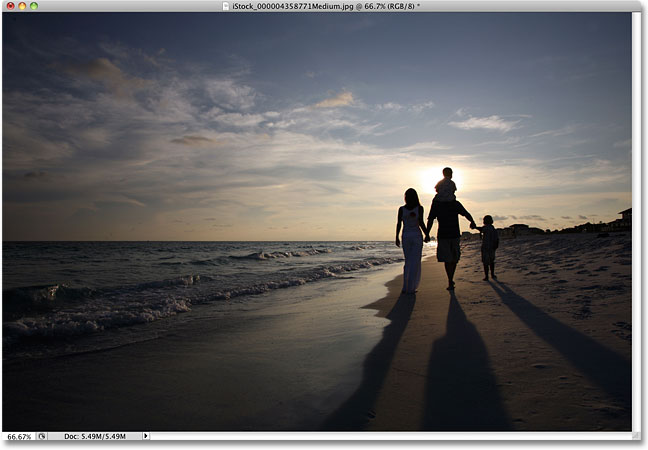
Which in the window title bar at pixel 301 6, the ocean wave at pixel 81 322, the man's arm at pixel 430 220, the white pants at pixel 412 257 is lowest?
the ocean wave at pixel 81 322

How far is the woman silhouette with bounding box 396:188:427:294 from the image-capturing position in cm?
716

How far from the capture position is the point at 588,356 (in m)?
2.84

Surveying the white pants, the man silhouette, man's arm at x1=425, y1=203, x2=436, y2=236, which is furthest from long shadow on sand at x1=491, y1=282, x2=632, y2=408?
man's arm at x1=425, y1=203, x2=436, y2=236

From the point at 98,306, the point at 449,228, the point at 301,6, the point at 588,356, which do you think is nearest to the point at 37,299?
the point at 98,306

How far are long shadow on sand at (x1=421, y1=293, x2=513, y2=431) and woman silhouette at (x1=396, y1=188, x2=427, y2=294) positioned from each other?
3534 mm

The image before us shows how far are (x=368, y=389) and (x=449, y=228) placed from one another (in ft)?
18.0

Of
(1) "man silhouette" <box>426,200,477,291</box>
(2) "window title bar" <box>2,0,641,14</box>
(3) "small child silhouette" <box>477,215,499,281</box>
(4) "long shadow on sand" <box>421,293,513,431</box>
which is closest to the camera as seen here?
(4) "long shadow on sand" <box>421,293,513,431</box>

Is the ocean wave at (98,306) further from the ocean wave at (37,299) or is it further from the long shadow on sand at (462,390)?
the long shadow on sand at (462,390)

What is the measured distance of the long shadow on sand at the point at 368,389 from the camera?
7.13ft

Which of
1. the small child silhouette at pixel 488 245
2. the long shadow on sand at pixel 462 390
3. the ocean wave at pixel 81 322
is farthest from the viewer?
the small child silhouette at pixel 488 245

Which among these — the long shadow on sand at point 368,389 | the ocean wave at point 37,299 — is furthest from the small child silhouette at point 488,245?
the ocean wave at point 37,299

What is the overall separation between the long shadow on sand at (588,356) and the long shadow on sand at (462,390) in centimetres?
68

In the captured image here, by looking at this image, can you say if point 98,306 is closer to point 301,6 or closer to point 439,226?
point 301,6

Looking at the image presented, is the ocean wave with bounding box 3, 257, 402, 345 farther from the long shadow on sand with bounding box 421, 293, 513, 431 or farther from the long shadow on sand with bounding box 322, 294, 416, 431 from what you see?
the long shadow on sand with bounding box 421, 293, 513, 431
